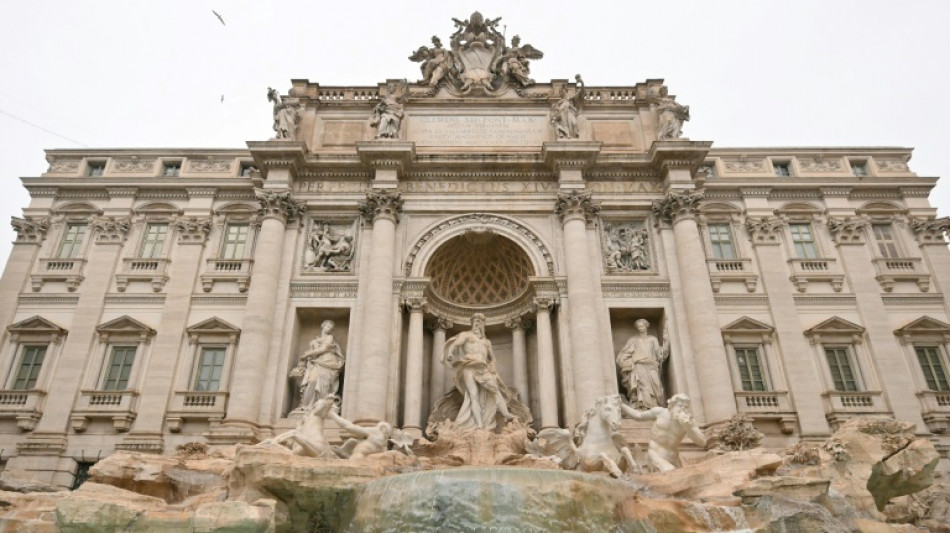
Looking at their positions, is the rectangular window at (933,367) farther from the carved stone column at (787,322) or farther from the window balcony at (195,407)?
the window balcony at (195,407)

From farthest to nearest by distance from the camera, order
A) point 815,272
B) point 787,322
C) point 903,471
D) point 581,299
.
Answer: point 815,272
point 787,322
point 581,299
point 903,471

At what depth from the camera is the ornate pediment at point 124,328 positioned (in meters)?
20.8

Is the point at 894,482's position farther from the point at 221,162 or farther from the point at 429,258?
the point at 221,162

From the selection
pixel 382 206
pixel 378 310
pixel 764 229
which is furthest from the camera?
pixel 764 229

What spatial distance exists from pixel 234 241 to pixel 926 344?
2601cm

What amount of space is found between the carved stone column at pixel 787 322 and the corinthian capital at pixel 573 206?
6676 mm

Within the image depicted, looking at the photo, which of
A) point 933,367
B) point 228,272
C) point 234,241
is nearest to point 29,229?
point 234,241

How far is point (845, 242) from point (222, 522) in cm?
2334

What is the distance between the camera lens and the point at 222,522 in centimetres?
915

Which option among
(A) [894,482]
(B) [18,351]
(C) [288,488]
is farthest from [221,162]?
(A) [894,482]

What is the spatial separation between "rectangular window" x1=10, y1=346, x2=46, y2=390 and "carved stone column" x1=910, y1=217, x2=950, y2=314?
3294 cm

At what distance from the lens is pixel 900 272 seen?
72.9 ft

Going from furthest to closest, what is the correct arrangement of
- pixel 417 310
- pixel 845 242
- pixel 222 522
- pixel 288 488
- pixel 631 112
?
pixel 631 112 → pixel 845 242 → pixel 417 310 → pixel 288 488 → pixel 222 522

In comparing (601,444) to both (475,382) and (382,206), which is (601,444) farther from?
(382,206)
